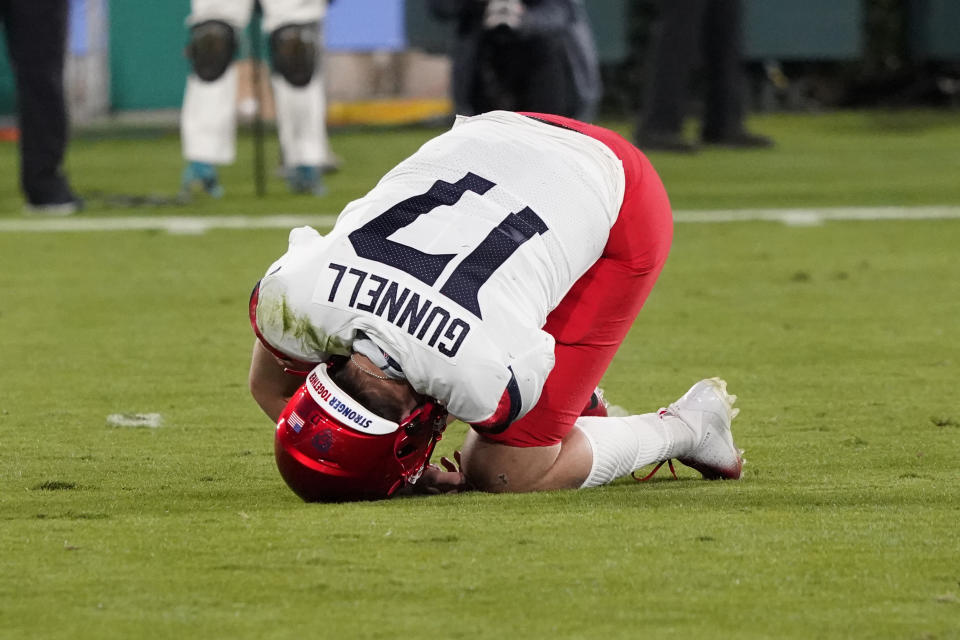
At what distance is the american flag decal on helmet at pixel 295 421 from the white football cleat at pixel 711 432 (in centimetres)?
86

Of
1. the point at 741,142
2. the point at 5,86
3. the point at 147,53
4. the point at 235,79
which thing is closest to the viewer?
the point at 235,79

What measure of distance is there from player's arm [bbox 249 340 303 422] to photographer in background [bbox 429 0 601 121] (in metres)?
5.21

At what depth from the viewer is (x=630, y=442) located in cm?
318

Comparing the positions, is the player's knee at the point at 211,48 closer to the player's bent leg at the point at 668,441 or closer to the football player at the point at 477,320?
the football player at the point at 477,320

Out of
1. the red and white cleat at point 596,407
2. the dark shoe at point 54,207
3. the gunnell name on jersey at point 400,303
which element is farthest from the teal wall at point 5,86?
the gunnell name on jersey at point 400,303

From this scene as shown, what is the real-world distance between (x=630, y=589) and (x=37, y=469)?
1.39 metres

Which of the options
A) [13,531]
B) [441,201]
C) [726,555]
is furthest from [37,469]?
[726,555]

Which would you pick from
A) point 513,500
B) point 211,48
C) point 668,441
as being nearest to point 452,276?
point 513,500

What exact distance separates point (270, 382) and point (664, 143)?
25.2 ft

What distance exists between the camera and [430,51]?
14.0 metres

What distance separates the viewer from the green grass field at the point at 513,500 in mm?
2252

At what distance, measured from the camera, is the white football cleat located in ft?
10.4

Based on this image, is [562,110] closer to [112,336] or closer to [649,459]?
[112,336]

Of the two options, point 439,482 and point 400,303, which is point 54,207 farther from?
point 400,303
